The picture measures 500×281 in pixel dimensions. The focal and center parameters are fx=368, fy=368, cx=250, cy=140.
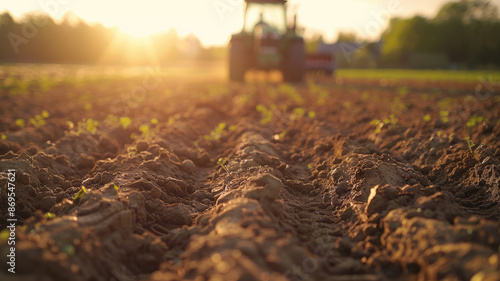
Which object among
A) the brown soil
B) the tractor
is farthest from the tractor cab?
the brown soil

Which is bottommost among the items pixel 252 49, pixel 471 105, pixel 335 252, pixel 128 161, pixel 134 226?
pixel 335 252

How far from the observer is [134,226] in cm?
279

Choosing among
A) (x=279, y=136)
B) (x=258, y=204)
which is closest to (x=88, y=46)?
(x=279, y=136)

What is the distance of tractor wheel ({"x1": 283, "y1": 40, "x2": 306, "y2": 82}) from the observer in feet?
45.9

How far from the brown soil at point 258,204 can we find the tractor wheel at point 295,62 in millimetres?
8004

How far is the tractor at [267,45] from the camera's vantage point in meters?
14.0

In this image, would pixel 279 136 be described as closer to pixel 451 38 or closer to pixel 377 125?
pixel 377 125

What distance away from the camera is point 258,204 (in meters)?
2.75

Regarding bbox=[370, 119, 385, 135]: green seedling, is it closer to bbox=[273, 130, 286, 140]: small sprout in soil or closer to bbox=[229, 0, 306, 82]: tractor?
bbox=[273, 130, 286, 140]: small sprout in soil

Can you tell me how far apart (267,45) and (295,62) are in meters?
1.27

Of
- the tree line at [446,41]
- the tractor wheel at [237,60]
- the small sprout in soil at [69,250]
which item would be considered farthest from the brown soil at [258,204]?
the tree line at [446,41]

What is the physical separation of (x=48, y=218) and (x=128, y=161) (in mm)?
1423

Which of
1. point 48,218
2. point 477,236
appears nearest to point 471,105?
point 477,236

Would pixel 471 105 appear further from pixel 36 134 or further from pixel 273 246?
pixel 36 134
